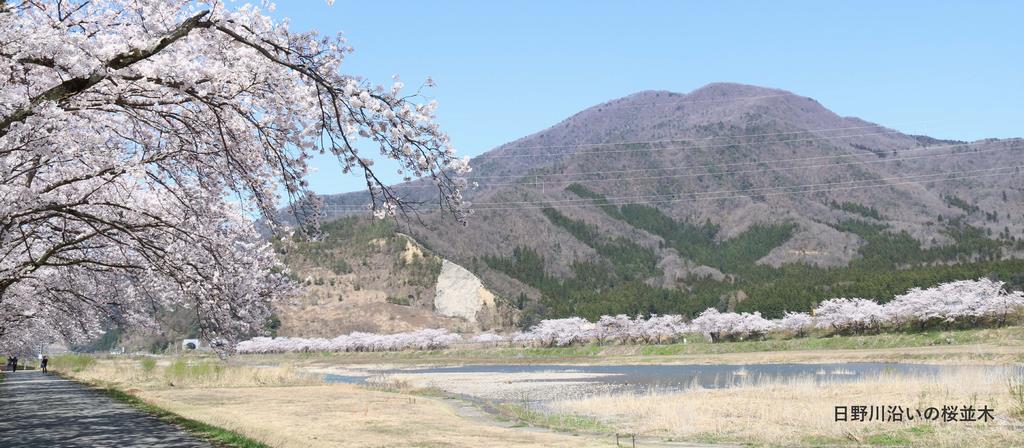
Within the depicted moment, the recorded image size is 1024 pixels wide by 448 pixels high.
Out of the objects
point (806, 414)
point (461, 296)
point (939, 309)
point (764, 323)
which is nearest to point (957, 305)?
point (939, 309)

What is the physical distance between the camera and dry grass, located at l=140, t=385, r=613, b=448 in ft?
65.8

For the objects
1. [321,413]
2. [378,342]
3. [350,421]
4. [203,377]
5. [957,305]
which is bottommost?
[378,342]

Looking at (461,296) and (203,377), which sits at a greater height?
(461,296)

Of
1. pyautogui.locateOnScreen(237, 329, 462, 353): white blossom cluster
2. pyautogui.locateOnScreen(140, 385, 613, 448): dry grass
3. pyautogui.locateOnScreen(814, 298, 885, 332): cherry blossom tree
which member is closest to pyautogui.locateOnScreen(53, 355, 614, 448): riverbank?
pyautogui.locateOnScreen(140, 385, 613, 448): dry grass

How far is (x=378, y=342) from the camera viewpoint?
14388 cm

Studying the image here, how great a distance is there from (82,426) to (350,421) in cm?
840

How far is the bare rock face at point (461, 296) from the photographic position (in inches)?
7047

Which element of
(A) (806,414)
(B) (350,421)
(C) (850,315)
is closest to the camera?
(A) (806,414)

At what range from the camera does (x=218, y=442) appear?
16.4 meters

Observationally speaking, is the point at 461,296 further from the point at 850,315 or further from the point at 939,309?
the point at 939,309

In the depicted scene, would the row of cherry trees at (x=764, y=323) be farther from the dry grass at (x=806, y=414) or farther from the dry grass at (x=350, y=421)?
the dry grass at (x=350, y=421)

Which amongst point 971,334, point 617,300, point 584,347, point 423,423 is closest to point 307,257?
point 617,300

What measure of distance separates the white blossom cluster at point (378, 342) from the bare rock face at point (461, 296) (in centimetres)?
2409

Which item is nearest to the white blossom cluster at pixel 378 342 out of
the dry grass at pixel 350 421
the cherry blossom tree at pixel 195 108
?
the dry grass at pixel 350 421
